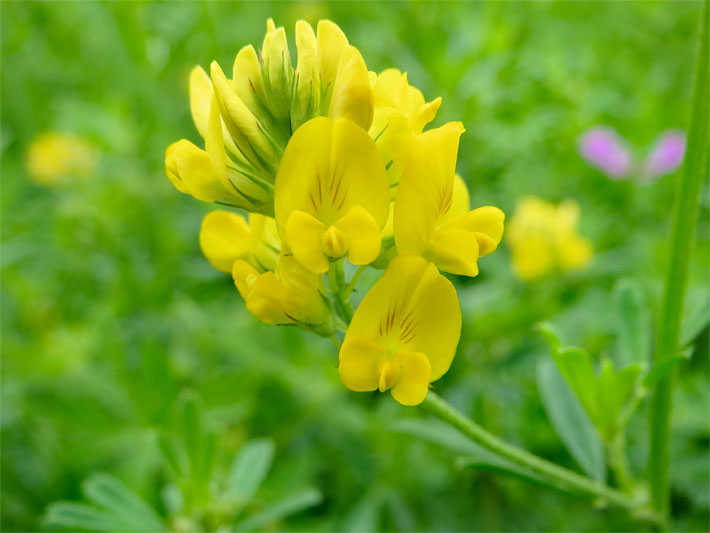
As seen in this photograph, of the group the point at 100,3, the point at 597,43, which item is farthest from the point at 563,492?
the point at 597,43

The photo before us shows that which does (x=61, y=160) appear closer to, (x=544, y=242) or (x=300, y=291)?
(x=544, y=242)

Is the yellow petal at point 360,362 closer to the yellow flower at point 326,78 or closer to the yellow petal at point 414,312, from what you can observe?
the yellow petal at point 414,312

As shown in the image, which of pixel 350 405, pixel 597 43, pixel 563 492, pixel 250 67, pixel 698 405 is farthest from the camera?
pixel 597 43

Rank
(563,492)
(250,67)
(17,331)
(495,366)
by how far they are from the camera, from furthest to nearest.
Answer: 1. (17,331)
2. (495,366)
3. (563,492)
4. (250,67)

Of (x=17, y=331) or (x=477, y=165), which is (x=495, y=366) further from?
(x=17, y=331)

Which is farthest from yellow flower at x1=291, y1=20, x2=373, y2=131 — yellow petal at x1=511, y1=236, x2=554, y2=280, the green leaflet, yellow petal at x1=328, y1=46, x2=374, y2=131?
yellow petal at x1=511, y1=236, x2=554, y2=280

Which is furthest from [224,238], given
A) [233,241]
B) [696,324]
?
[696,324]

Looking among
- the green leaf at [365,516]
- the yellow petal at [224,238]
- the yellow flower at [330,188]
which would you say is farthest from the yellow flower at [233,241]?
the green leaf at [365,516]
